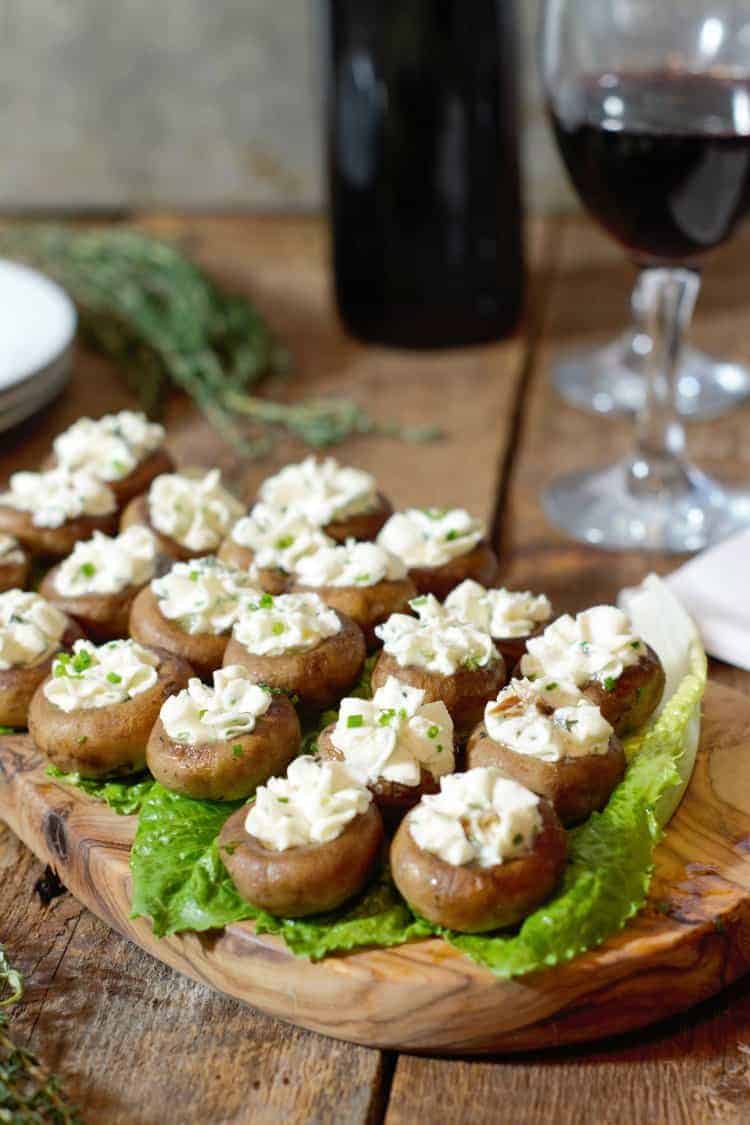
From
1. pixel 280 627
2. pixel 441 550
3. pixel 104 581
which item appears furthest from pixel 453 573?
pixel 104 581

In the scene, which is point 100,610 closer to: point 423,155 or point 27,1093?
point 27,1093

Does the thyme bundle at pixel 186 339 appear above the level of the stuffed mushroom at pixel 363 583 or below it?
below

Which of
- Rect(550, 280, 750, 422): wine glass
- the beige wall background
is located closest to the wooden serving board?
Rect(550, 280, 750, 422): wine glass

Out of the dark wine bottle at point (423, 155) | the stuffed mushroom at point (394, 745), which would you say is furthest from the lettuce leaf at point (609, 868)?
the dark wine bottle at point (423, 155)

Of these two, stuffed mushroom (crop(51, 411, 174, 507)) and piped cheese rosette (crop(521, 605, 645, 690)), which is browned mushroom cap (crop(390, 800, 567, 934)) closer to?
piped cheese rosette (crop(521, 605, 645, 690))

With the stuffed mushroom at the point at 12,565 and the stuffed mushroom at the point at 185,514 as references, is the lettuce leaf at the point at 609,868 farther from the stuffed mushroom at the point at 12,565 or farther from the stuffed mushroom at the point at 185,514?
the stuffed mushroom at the point at 12,565

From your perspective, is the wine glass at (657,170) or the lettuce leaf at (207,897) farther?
the wine glass at (657,170)
